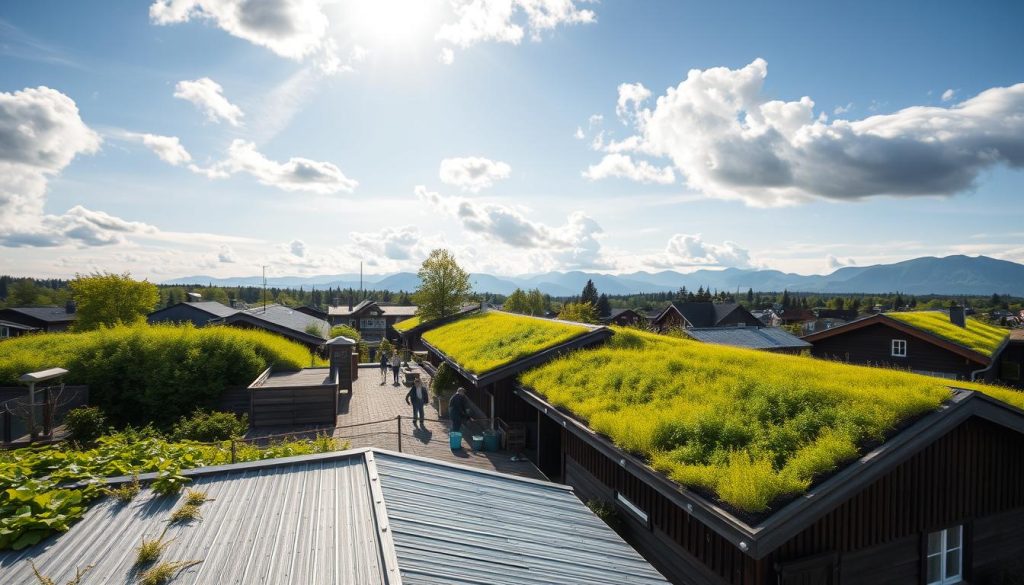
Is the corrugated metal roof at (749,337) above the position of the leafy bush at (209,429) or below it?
above

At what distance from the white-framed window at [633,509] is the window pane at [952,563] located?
594 centimetres

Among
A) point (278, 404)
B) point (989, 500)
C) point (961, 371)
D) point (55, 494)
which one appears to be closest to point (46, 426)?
point (278, 404)

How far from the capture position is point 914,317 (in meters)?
27.8

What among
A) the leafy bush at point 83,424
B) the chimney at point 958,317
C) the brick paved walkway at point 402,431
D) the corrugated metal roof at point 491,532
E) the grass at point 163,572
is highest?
the chimney at point 958,317

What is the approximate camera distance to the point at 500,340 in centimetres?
2038

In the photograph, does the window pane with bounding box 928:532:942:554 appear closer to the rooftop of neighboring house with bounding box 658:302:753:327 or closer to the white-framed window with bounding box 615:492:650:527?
the white-framed window with bounding box 615:492:650:527

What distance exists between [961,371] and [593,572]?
29.1 m

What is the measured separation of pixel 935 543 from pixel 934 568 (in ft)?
1.74

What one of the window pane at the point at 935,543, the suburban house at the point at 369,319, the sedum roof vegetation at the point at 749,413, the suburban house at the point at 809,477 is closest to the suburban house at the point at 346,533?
the suburban house at the point at 809,477

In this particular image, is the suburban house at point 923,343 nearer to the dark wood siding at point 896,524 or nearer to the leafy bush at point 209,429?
the dark wood siding at point 896,524

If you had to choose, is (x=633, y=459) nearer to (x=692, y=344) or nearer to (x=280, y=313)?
(x=692, y=344)

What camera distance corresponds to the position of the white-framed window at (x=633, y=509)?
10046 millimetres

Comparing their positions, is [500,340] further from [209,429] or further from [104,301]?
[104,301]

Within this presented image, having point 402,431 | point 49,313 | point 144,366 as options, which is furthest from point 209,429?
point 49,313
